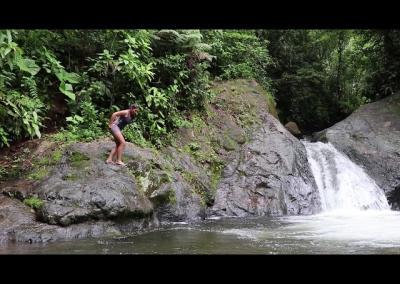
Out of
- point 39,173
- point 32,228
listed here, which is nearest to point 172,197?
point 39,173

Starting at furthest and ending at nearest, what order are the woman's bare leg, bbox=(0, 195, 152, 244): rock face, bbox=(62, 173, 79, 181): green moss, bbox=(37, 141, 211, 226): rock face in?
the woman's bare leg < bbox=(62, 173, 79, 181): green moss < bbox=(37, 141, 211, 226): rock face < bbox=(0, 195, 152, 244): rock face

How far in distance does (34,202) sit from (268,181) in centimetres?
610

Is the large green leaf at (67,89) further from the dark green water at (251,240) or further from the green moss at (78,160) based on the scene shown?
the dark green water at (251,240)

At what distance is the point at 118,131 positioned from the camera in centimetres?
841

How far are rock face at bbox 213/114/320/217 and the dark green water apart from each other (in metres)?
1.01

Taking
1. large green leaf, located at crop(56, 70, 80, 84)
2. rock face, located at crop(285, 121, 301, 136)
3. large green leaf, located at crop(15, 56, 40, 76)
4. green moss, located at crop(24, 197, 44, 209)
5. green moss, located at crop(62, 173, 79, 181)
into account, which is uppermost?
rock face, located at crop(285, 121, 301, 136)

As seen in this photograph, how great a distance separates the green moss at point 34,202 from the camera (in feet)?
23.4

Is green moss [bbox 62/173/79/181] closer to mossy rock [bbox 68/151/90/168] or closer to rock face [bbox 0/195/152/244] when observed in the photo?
mossy rock [bbox 68/151/90/168]

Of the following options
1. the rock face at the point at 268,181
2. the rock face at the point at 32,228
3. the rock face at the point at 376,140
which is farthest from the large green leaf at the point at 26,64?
the rock face at the point at 376,140

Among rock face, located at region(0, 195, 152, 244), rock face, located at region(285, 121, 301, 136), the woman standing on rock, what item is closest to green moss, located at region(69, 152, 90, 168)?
the woman standing on rock

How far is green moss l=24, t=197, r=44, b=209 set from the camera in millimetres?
7145
